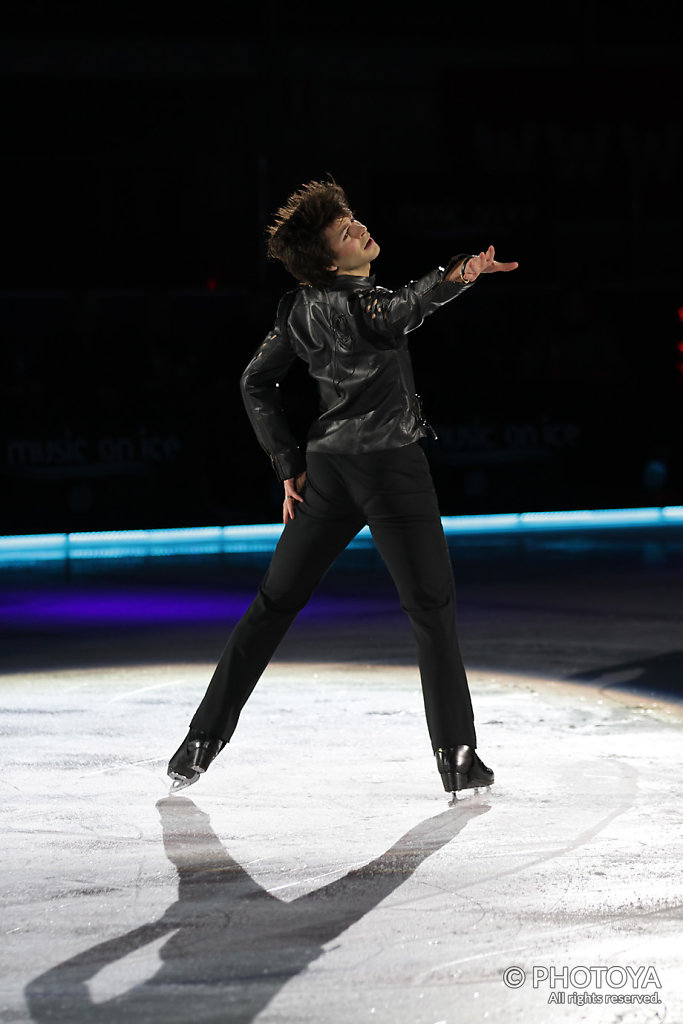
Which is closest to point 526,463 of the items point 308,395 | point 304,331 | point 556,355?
point 556,355

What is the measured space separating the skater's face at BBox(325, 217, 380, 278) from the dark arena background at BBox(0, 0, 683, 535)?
374 inches

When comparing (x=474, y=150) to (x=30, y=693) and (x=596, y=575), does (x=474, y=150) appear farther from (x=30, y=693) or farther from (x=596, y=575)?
Result: (x=30, y=693)

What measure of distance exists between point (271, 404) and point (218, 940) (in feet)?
6.67

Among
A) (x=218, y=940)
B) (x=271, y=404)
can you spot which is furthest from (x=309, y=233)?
(x=218, y=940)

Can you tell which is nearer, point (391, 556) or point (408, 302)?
point (408, 302)

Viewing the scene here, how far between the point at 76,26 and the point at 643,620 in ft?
56.2

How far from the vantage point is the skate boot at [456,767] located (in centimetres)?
498

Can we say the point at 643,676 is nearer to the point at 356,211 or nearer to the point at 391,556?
the point at 391,556

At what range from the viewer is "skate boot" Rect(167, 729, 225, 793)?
17.0 feet

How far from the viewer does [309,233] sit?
16.5 ft

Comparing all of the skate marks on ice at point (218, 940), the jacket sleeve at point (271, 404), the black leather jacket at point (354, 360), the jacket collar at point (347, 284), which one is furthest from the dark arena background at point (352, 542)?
the jacket collar at point (347, 284)

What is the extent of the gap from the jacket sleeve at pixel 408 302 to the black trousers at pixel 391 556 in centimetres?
41

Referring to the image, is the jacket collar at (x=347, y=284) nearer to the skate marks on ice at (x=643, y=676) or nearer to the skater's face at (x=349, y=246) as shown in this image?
the skater's face at (x=349, y=246)

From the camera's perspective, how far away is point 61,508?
14320 millimetres
